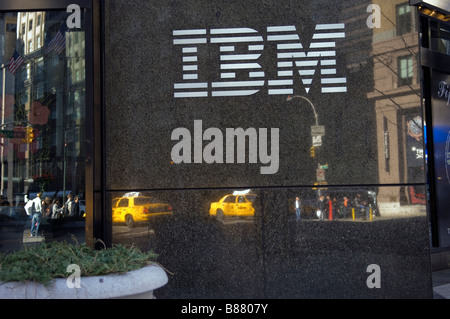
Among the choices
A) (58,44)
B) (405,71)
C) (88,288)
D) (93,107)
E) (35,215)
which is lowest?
(88,288)

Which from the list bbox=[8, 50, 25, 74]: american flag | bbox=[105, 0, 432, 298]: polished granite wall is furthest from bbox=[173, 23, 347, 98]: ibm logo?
bbox=[8, 50, 25, 74]: american flag

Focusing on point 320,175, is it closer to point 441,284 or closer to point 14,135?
point 441,284

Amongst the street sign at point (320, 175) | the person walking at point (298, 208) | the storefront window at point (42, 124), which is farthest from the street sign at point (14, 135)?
the street sign at point (320, 175)

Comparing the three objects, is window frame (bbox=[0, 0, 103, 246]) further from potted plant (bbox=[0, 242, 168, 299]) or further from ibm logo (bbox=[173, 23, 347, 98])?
potted plant (bbox=[0, 242, 168, 299])

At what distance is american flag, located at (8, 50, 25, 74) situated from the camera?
21.3 ft

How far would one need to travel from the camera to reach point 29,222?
6305 mm

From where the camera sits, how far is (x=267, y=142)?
6.34 meters

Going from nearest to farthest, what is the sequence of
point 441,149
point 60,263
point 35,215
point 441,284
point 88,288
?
1. point 88,288
2. point 60,263
3. point 35,215
4. point 441,284
5. point 441,149

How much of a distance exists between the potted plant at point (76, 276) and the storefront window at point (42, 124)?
1.95 m

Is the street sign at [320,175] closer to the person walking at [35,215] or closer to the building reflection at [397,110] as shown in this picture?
the building reflection at [397,110]

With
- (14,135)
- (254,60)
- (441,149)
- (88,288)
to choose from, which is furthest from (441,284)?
(14,135)

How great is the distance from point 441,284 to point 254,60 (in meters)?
4.94
